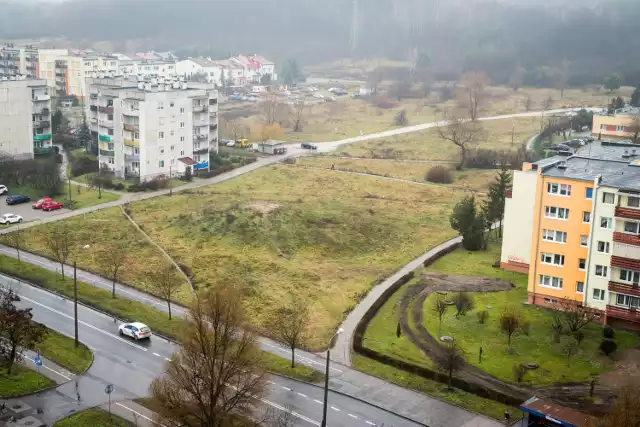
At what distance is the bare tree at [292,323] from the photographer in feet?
103

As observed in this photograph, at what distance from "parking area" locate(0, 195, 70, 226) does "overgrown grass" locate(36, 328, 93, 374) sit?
22174 mm

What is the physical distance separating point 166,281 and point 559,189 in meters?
19.3

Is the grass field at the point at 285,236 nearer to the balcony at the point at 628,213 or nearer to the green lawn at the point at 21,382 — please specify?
the green lawn at the point at 21,382

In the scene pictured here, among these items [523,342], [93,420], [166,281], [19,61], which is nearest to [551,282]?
[523,342]

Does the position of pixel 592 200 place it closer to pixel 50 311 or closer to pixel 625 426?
pixel 625 426

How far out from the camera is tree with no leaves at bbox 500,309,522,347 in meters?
33.3

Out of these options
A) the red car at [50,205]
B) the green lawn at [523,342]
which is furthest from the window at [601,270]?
the red car at [50,205]

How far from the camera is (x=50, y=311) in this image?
36438 mm

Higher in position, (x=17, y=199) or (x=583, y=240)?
(x=583, y=240)

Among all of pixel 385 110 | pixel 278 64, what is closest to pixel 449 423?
pixel 385 110

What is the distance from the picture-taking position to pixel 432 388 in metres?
29.5

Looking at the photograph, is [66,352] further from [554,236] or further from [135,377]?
[554,236]

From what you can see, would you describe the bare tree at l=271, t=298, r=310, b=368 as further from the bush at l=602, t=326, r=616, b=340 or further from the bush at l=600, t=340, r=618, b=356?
the bush at l=602, t=326, r=616, b=340

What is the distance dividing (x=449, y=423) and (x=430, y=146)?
61.2 metres
